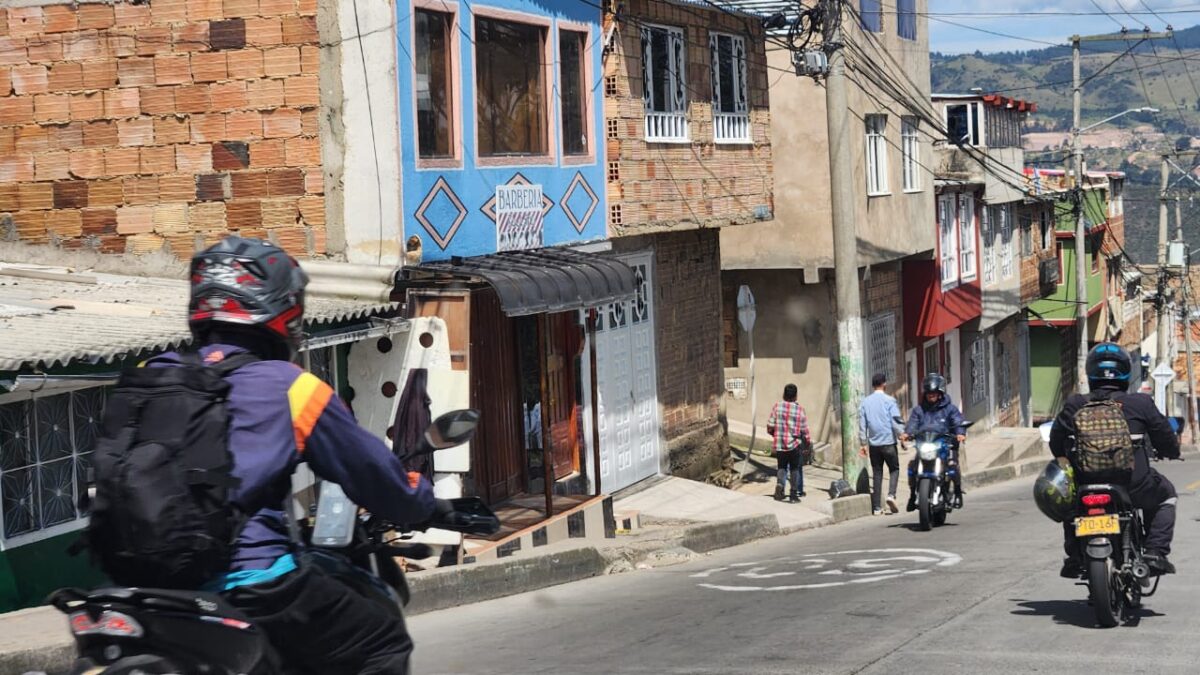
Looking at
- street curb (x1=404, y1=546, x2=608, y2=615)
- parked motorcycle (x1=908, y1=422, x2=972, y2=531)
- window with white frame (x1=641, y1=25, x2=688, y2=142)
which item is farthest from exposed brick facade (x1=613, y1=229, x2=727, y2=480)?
street curb (x1=404, y1=546, x2=608, y2=615)

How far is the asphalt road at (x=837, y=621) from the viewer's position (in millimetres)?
8547

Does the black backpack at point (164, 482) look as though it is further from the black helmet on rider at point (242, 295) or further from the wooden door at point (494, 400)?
the wooden door at point (494, 400)

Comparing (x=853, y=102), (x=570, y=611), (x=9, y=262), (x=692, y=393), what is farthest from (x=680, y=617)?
(x=853, y=102)

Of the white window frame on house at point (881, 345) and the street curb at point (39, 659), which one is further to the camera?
the white window frame on house at point (881, 345)

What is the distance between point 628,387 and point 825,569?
784 centimetres

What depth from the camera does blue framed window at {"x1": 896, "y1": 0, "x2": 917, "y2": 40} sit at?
32031 mm

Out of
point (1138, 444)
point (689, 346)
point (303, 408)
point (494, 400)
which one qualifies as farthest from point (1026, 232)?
point (303, 408)

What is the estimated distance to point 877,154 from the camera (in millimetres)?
30766

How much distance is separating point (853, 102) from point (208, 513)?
26688mm

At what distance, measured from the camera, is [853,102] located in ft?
96.8

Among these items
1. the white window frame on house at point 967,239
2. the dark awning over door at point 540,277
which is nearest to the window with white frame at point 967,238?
the white window frame on house at point 967,239

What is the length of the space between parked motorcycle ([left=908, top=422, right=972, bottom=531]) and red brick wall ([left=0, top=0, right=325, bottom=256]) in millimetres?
6917

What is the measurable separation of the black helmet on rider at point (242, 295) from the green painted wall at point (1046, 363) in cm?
5217

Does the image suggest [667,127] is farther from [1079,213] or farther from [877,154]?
[1079,213]
